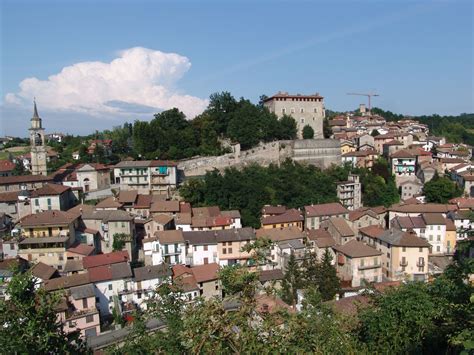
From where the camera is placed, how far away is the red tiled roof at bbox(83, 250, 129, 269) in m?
24.2

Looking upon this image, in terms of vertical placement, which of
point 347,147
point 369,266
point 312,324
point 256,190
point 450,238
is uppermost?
point 347,147

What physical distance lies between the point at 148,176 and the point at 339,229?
17.5 m

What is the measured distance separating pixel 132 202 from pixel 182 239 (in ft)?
25.2

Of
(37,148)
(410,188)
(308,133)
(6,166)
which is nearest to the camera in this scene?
(37,148)

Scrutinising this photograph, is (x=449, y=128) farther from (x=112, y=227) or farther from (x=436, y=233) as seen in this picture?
(x=112, y=227)

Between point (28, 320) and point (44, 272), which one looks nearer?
point (28, 320)

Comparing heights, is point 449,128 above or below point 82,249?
above

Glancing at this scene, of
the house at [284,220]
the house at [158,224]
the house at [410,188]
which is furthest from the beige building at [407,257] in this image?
the house at [158,224]

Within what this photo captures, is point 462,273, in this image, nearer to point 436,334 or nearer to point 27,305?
point 436,334

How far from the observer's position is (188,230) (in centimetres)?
2958

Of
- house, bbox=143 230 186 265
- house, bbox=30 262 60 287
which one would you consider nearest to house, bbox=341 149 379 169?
house, bbox=143 230 186 265

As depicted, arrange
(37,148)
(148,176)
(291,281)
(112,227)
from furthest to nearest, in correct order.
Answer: (37,148) → (148,176) → (112,227) → (291,281)

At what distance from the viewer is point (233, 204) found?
3278cm

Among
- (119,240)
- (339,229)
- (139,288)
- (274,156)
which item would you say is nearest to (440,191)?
(339,229)
